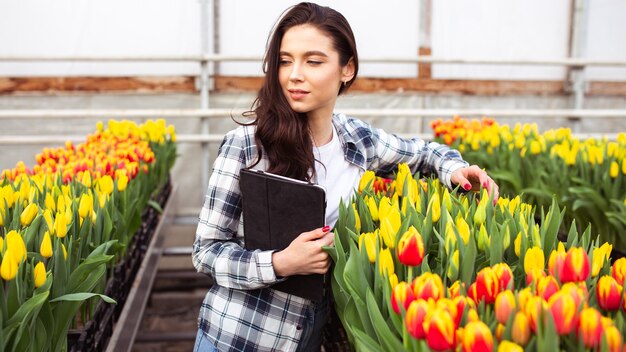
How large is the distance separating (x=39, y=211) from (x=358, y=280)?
2.71 ft

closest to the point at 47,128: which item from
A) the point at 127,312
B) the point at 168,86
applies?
the point at 168,86

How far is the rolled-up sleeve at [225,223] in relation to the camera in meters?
1.41

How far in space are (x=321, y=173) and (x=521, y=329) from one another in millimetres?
889

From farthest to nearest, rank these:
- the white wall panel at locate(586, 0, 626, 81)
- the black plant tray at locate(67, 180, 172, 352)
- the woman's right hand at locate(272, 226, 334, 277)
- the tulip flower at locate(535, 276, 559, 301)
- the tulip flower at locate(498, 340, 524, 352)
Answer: the white wall panel at locate(586, 0, 626, 81) < the black plant tray at locate(67, 180, 172, 352) < the woman's right hand at locate(272, 226, 334, 277) < the tulip flower at locate(535, 276, 559, 301) < the tulip flower at locate(498, 340, 524, 352)

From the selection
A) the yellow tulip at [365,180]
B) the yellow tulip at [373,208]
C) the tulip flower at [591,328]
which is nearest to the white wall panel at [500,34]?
the yellow tulip at [365,180]

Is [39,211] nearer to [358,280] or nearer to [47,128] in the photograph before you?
[358,280]

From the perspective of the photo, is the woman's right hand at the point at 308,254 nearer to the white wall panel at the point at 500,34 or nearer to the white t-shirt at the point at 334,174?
the white t-shirt at the point at 334,174

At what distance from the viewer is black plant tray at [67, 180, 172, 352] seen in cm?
157

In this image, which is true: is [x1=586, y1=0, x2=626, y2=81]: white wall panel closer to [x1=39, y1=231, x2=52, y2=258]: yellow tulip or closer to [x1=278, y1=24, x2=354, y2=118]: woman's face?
[x1=278, y1=24, x2=354, y2=118]: woman's face

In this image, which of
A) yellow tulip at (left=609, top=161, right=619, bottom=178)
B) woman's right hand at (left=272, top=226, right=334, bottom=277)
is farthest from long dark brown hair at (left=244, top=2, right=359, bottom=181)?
yellow tulip at (left=609, top=161, right=619, bottom=178)

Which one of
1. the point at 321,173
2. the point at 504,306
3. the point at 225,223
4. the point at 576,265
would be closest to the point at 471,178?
the point at 321,173

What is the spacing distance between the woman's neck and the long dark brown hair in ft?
0.15

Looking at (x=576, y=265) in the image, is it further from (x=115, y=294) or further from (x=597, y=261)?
(x=115, y=294)

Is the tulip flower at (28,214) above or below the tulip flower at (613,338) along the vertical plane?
below
